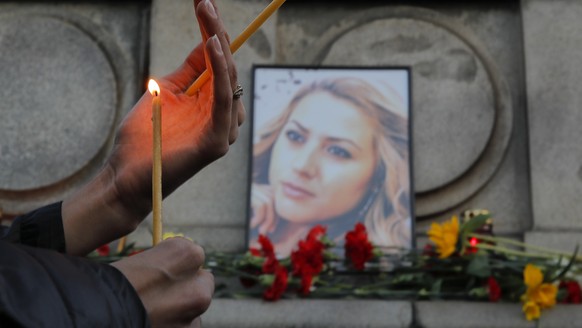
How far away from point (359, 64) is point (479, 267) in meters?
1.89

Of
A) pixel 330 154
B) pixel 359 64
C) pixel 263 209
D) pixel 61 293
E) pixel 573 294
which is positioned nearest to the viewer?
pixel 61 293

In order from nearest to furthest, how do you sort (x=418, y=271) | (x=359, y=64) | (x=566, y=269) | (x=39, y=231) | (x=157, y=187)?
(x=157, y=187), (x=39, y=231), (x=566, y=269), (x=418, y=271), (x=359, y=64)

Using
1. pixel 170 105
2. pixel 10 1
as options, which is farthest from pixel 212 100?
pixel 10 1

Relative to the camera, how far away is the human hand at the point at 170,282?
1.24 m

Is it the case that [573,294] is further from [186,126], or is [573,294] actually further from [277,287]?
[186,126]

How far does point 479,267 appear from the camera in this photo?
4.28 metres

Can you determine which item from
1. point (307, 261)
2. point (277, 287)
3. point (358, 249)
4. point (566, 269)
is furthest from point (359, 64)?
point (566, 269)

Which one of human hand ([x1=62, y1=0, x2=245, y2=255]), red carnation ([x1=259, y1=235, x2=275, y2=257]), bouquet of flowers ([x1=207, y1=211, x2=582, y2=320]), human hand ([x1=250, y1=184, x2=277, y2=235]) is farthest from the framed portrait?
human hand ([x1=62, y1=0, x2=245, y2=255])

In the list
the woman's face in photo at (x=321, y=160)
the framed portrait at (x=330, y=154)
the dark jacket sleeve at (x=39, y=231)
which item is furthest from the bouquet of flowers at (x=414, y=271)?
the dark jacket sleeve at (x=39, y=231)

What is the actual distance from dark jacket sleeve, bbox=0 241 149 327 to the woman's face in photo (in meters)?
3.96

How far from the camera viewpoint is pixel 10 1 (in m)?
6.14

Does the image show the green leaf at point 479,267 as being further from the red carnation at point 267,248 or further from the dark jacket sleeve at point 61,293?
the dark jacket sleeve at point 61,293

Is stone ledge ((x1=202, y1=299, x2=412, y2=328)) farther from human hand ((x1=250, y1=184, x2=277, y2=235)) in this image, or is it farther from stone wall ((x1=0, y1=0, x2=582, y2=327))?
stone wall ((x1=0, y1=0, x2=582, y2=327))

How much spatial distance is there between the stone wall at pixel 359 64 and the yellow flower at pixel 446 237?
1.01 metres
